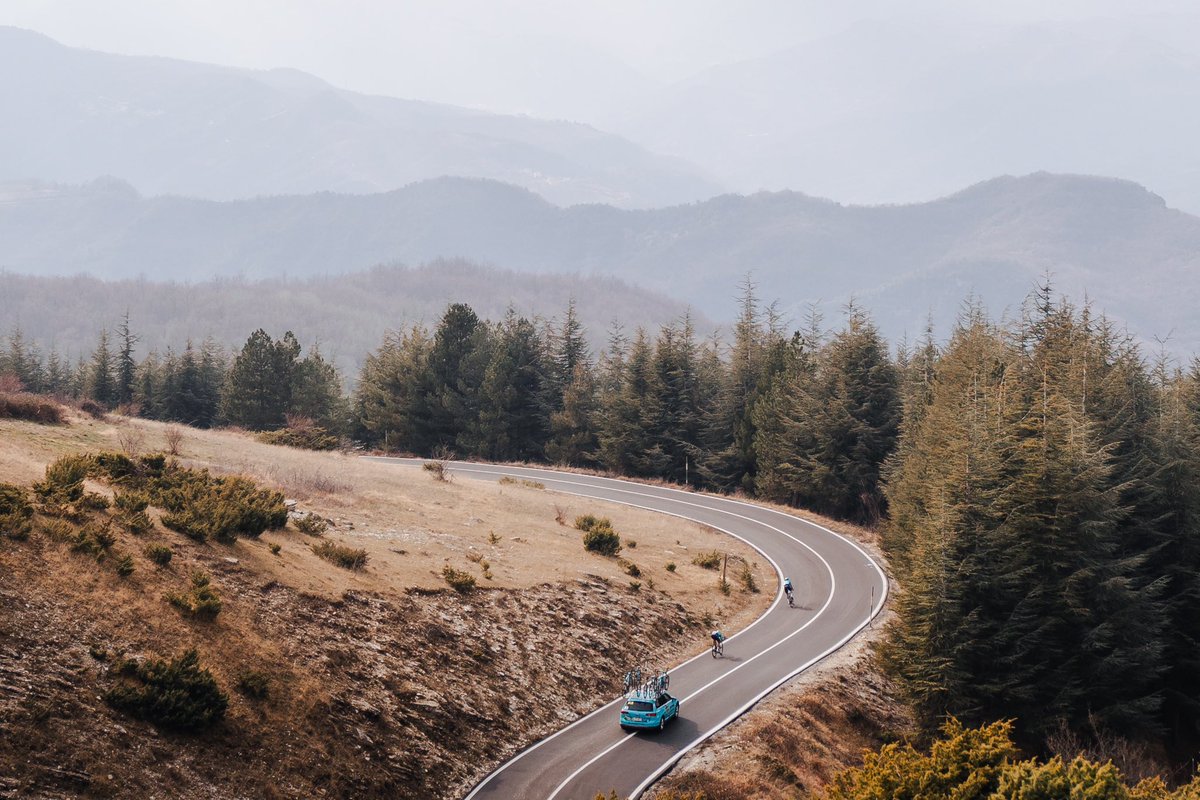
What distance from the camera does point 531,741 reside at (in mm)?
26281

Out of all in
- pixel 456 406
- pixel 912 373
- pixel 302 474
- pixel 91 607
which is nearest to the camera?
pixel 91 607

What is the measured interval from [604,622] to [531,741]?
8.98 m

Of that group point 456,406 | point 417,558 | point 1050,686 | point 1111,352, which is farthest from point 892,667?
point 456,406

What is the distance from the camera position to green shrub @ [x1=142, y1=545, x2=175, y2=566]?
2312cm

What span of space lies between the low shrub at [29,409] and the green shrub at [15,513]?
716 inches

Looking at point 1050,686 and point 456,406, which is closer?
point 1050,686

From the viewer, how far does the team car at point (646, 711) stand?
27.4m

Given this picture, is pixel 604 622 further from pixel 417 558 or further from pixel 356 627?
pixel 356 627

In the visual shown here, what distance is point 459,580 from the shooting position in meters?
31.4

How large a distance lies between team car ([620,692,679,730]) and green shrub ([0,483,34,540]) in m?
17.3

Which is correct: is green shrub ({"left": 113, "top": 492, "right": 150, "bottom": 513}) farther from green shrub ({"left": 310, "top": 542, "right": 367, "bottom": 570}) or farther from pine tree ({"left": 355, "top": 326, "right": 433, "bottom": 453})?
pine tree ({"left": 355, "top": 326, "right": 433, "bottom": 453})

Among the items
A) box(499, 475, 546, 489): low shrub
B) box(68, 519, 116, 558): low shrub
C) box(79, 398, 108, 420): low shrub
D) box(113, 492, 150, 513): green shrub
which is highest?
box(79, 398, 108, 420): low shrub

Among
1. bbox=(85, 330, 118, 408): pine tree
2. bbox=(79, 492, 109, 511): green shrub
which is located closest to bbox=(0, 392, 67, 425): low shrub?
bbox=(79, 492, 109, 511): green shrub

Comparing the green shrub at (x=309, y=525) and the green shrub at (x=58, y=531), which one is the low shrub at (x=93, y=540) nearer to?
the green shrub at (x=58, y=531)
